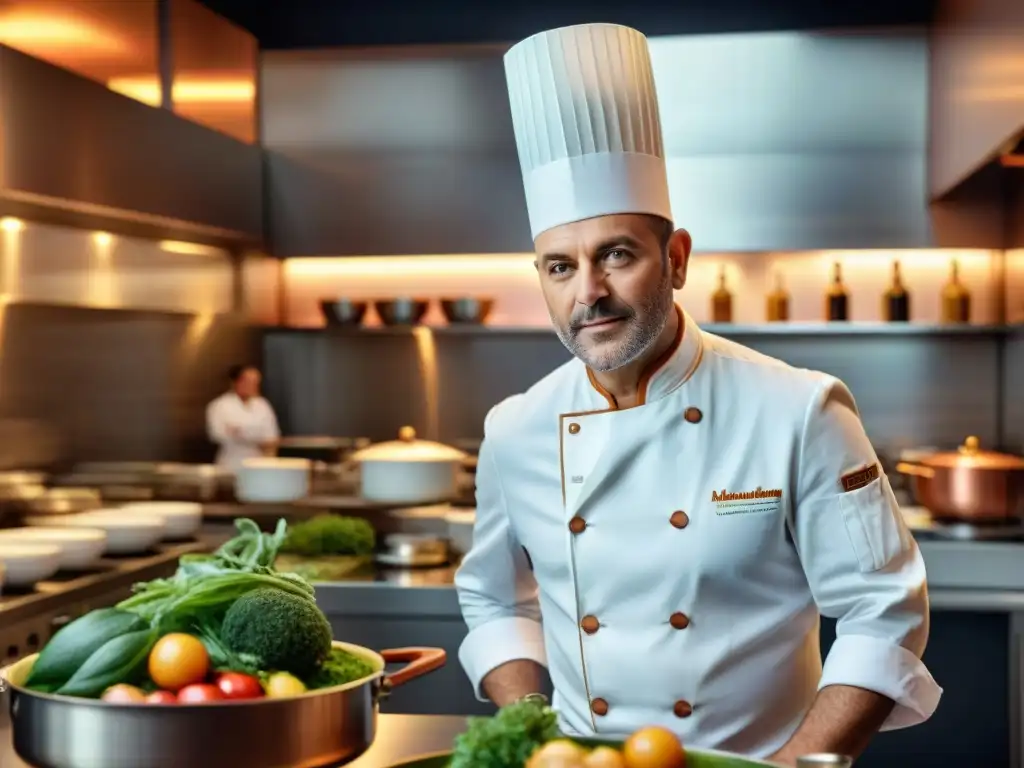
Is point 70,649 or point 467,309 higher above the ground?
point 467,309

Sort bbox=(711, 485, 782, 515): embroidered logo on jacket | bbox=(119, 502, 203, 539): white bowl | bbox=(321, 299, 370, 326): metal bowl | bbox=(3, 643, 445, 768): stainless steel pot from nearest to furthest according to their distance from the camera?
bbox=(3, 643, 445, 768): stainless steel pot, bbox=(711, 485, 782, 515): embroidered logo on jacket, bbox=(119, 502, 203, 539): white bowl, bbox=(321, 299, 370, 326): metal bowl

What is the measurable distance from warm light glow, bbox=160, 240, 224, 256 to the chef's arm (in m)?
3.66

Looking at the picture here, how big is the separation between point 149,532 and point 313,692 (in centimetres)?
233

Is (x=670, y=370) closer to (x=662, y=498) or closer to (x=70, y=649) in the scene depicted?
(x=662, y=498)

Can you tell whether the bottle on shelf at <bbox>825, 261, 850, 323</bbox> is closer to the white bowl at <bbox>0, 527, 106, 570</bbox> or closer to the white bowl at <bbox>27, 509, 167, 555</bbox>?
the white bowl at <bbox>27, 509, 167, 555</bbox>

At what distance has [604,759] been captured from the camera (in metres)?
0.88

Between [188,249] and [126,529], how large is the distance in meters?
2.00

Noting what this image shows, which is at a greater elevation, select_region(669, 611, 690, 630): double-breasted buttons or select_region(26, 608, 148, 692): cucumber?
select_region(26, 608, 148, 692): cucumber

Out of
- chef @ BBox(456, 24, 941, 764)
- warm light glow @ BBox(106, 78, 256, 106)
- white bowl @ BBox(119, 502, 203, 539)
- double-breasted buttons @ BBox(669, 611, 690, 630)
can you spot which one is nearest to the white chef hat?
chef @ BBox(456, 24, 941, 764)

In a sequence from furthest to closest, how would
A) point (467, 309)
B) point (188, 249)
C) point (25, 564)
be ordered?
point (467, 309) → point (188, 249) → point (25, 564)

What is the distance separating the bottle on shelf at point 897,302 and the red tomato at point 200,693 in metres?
4.67

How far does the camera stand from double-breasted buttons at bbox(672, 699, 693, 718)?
155 cm

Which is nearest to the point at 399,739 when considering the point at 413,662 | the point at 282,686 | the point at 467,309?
the point at 413,662

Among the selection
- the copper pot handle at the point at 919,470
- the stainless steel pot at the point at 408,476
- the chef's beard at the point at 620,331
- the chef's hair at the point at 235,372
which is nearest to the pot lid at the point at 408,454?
the stainless steel pot at the point at 408,476
